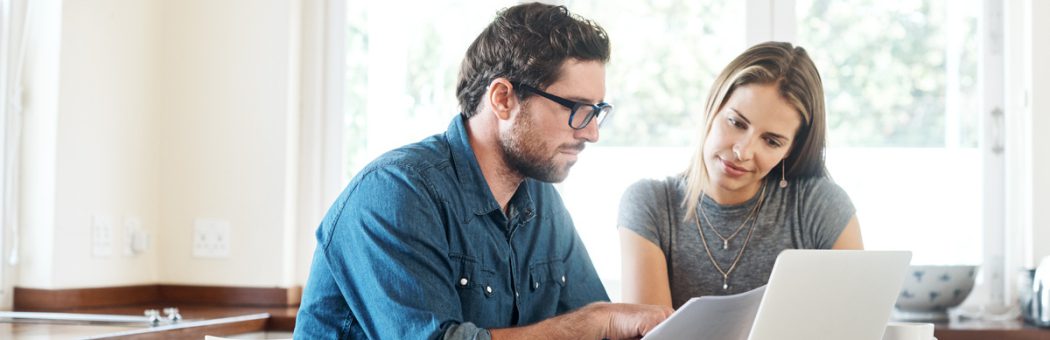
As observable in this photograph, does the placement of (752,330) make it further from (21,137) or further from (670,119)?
(21,137)

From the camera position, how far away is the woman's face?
203 cm

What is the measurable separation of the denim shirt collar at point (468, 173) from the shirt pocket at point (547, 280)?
0.15 metres

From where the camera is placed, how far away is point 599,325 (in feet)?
5.24

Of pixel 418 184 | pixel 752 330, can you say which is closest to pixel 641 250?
pixel 418 184

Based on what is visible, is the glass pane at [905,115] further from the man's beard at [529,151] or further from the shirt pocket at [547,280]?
the man's beard at [529,151]

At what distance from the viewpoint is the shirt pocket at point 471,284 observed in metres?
1.65

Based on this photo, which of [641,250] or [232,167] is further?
[232,167]

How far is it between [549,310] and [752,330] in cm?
59

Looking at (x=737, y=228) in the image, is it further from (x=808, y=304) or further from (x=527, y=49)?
(x=808, y=304)

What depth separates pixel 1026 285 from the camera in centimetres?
267

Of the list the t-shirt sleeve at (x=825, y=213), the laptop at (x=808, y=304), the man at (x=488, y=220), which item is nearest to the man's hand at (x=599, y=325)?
the man at (x=488, y=220)

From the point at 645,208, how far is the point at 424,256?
67 cm

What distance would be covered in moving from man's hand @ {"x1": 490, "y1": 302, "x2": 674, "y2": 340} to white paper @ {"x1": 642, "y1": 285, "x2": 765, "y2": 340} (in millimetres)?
157

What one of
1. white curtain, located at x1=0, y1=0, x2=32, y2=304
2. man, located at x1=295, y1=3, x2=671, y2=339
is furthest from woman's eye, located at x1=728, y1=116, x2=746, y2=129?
white curtain, located at x1=0, y1=0, x2=32, y2=304
